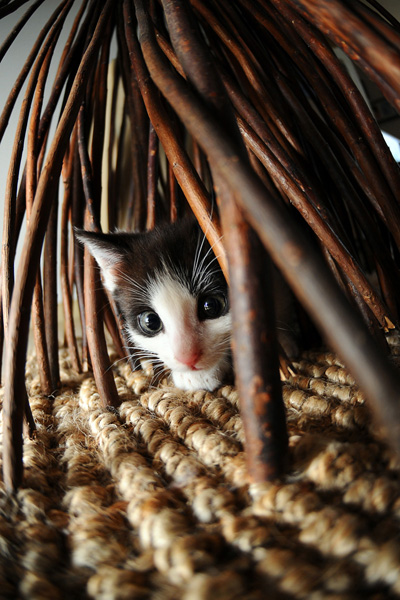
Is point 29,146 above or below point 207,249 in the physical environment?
above

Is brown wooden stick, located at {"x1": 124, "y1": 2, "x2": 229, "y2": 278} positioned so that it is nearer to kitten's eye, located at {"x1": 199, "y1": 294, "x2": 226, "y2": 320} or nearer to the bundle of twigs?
the bundle of twigs

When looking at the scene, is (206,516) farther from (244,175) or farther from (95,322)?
(95,322)

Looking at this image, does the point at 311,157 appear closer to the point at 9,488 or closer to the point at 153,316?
the point at 153,316

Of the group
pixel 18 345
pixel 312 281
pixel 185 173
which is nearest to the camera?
pixel 312 281

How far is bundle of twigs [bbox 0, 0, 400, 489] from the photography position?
26 centimetres

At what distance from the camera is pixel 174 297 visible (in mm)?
700

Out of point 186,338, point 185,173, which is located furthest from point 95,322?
point 185,173

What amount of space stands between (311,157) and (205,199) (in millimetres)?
343

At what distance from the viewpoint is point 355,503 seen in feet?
0.94

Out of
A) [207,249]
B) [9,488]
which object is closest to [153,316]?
[207,249]

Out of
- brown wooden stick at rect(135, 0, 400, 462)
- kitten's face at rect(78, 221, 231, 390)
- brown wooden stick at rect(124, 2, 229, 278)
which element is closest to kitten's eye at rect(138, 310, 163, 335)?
kitten's face at rect(78, 221, 231, 390)

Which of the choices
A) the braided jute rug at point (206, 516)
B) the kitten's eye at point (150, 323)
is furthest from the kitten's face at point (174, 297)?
the braided jute rug at point (206, 516)

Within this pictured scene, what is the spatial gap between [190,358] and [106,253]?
0.27 meters

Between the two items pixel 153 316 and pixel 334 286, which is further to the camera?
pixel 153 316
